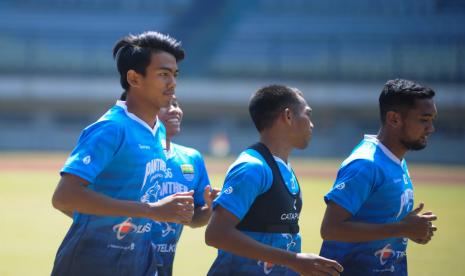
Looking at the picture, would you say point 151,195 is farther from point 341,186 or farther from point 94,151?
point 341,186

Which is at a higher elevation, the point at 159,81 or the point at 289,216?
the point at 159,81

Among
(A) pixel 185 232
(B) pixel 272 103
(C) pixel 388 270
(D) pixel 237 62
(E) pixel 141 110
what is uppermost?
(D) pixel 237 62

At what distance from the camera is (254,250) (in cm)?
419

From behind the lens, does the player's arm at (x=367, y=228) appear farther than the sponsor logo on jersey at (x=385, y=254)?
No

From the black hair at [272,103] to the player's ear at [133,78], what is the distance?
A: 731 mm

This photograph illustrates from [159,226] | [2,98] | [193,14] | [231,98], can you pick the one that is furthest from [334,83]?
[159,226]

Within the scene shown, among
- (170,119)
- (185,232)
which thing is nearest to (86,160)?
(170,119)

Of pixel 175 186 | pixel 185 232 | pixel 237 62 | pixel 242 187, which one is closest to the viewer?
pixel 242 187

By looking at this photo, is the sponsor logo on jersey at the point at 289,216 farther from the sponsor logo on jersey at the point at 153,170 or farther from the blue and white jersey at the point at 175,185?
the blue and white jersey at the point at 175,185

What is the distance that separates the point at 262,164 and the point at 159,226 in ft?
4.51

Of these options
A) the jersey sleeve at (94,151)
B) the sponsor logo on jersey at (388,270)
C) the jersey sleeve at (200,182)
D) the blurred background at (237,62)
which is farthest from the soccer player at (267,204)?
the blurred background at (237,62)

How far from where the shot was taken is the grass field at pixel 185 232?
10398 mm

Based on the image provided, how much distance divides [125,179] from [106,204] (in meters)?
0.33

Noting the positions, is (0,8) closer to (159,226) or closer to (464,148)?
(464,148)
